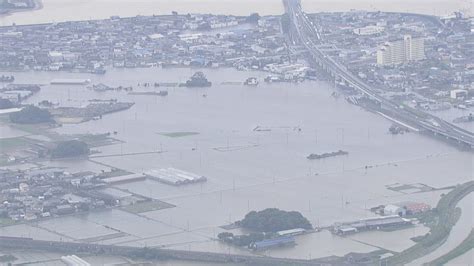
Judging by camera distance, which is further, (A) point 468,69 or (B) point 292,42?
(B) point 292,42

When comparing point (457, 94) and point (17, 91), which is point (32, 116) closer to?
point (17, 91)

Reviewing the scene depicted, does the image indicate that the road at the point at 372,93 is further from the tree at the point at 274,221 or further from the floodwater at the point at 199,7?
the tree at the point at 274,221

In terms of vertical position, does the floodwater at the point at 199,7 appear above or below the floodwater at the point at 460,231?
above

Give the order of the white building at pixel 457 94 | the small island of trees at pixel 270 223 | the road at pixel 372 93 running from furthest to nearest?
the white building at pixel 457 94 < the road at pixel 372 93 < the small island of trees at pixel 270 223

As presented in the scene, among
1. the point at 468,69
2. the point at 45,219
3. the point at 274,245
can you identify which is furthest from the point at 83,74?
the point at 274,245

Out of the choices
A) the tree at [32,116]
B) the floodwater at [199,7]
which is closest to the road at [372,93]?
the floodwater at [199,7]

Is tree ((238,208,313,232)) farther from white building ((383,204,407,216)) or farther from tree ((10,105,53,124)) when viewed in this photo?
tree ((10,105,53,124))

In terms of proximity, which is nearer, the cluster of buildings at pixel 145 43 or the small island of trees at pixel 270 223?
the small island of trees at pixel 270 223

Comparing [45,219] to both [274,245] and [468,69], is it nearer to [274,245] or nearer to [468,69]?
[274,245]
